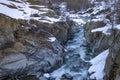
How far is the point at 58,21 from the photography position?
35.3 metres

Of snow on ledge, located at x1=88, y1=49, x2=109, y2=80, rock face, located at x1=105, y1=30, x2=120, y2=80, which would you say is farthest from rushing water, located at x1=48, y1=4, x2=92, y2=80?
rock face, located at x1=105, y1=30, x2=120, y2=80

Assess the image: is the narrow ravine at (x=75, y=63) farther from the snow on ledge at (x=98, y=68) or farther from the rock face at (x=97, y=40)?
the rock face at (x=97, y=40)

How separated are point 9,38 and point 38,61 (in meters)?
3.67

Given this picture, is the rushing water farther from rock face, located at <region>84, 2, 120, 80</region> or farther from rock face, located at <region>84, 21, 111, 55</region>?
rock face, located at <region>84, 2, 120, 80</region>

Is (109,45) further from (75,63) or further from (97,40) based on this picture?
(97,40)

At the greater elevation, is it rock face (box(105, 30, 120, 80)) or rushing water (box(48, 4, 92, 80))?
rock face (box(105, 30, 120, 80))

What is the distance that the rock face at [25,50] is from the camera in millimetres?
23062

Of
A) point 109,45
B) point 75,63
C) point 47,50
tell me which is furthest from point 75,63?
point 109,45

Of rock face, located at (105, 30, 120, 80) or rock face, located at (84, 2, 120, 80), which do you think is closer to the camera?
rock face, located at (105, 30, 120, 80)

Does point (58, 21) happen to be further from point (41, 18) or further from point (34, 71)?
point (34, 71)

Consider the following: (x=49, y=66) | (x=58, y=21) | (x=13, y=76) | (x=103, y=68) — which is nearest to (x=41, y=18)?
(x=58, y=21)

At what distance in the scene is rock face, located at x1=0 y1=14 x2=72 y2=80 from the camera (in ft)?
75.7

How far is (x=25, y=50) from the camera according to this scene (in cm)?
2481

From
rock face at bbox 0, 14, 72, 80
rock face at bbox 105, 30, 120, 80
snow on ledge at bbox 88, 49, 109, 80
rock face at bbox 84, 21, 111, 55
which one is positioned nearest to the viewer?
rock face at bbox 105, 30, 120, 80
